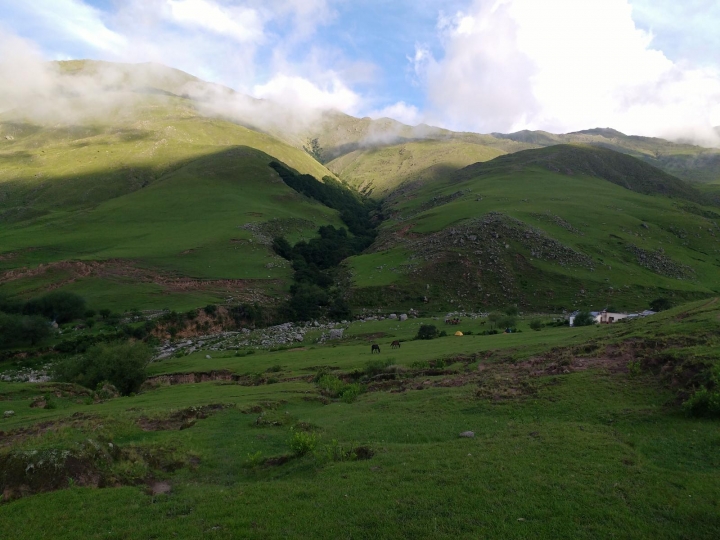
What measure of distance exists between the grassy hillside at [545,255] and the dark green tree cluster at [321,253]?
654cm

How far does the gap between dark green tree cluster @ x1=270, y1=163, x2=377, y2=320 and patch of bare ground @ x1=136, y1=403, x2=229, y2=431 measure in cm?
5471

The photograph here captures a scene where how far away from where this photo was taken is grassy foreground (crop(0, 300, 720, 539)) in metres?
10.5

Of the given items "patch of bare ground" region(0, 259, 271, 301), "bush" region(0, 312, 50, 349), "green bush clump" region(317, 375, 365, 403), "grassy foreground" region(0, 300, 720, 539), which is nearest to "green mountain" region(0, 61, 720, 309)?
"patch of bare ground" region(0, 259, 271, 301)

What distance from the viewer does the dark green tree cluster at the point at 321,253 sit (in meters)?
82.4

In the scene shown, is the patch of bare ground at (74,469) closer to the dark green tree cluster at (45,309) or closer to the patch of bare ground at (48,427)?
the patch of bare ground at (48,427)

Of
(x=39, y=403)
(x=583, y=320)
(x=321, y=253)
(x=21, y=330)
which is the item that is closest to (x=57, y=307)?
(x=21, y=330)

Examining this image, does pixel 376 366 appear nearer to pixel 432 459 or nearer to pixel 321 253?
pixel 432 459

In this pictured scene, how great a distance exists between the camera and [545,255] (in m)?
93.5

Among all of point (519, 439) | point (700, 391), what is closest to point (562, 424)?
point (519, 439)

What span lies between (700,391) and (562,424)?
5.20m

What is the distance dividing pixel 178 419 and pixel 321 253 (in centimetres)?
9979

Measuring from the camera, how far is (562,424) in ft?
56.2

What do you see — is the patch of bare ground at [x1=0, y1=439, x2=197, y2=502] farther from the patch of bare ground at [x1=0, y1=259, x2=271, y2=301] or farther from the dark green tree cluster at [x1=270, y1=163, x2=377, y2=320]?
the patch of bare ground at [x1=0, y1=259, x2=271, y2=301]

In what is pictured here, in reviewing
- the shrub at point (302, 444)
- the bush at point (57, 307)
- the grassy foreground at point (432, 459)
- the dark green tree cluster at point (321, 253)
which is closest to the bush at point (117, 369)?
the grassy foreground at point (432, 459)
